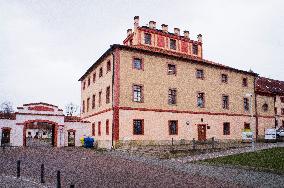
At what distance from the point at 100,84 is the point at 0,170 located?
1914cm

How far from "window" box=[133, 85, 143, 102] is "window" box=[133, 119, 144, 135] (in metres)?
2.05

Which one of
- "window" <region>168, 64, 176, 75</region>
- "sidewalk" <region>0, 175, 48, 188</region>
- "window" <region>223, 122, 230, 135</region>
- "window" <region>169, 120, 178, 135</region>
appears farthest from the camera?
"window" <region>223, 122, 230, 135</region>

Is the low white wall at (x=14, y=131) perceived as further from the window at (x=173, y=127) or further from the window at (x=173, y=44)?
the window at (x=173, y=44)

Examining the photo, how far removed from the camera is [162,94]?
3020 centimetres

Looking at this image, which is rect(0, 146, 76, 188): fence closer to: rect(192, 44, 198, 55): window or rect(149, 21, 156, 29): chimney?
rect(149, 21, 156, 29): chimney

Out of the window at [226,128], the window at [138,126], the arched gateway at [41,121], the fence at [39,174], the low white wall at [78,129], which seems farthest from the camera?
the low white wall at [78,129]

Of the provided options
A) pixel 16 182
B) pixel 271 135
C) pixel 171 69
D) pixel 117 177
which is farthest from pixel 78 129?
pixel 16 182

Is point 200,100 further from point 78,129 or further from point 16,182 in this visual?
point 16,182

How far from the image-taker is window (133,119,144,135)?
28086 mm

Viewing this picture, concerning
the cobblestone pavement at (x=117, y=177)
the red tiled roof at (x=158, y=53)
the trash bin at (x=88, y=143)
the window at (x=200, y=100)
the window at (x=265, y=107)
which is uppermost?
the red tiled roof at (x=158, y=53)

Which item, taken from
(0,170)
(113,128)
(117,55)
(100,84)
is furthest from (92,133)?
(0,170)

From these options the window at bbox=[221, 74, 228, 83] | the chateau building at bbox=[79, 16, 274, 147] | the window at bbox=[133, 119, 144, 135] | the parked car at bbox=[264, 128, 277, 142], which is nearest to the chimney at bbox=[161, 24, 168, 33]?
the chateau building at bbox=[79, 16, 274, 147]

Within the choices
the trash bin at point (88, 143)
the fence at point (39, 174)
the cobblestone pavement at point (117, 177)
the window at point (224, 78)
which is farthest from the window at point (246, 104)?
the fence at point (39, 174)

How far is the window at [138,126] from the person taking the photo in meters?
28.1
